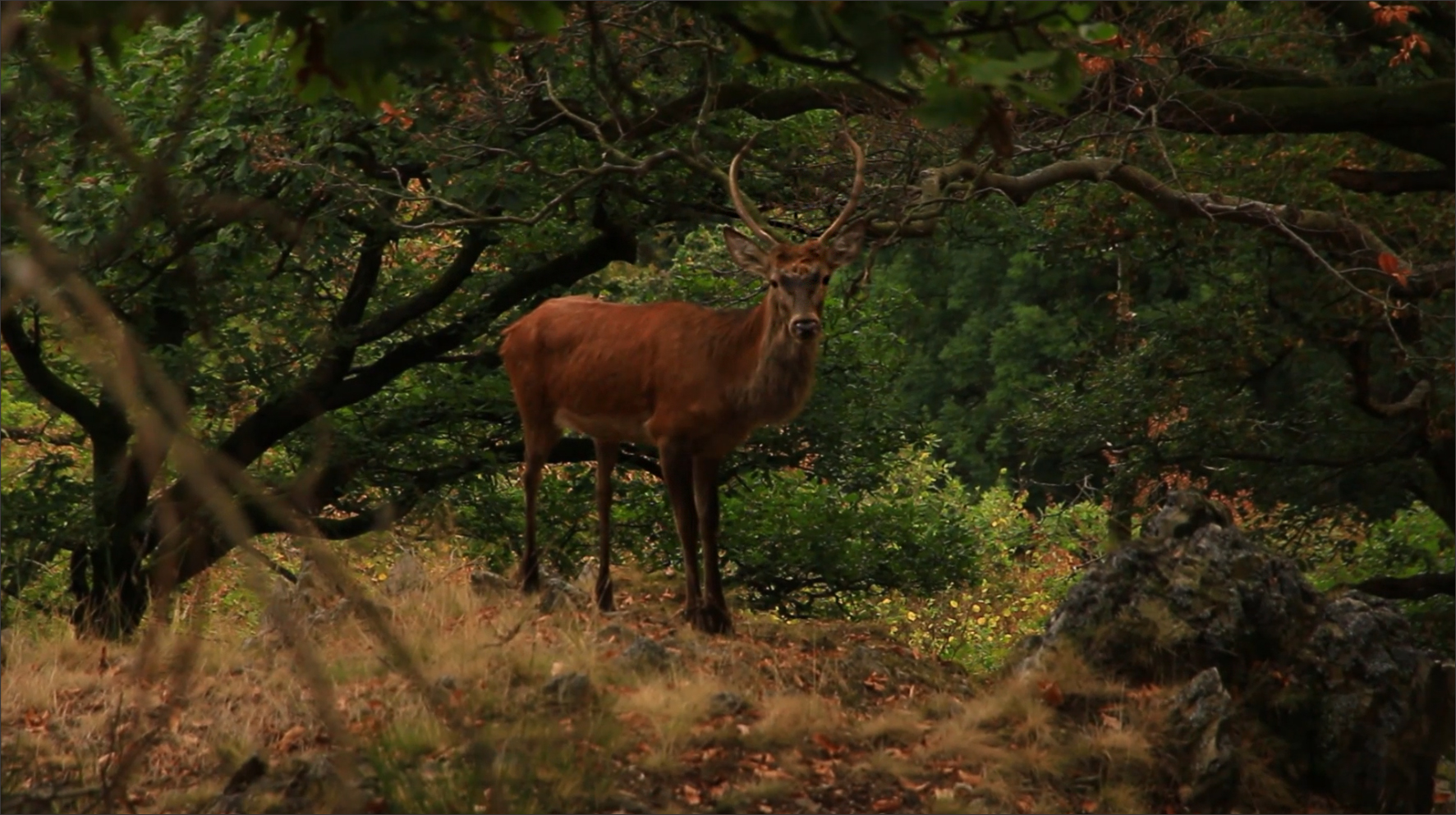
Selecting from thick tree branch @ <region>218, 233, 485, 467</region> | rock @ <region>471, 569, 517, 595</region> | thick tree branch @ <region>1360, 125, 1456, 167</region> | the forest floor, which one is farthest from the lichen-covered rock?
thick tree branch @ <region>218, 233, 485, 467</region>

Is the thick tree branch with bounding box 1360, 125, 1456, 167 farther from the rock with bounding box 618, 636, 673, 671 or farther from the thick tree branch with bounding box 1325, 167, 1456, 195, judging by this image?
the rock with bounding box 618, 636, 673, 671

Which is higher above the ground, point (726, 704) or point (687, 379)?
point (687, 379)

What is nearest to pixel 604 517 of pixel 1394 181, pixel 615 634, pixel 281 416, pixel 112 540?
pixel 615 634

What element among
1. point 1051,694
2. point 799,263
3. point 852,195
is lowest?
point 1051,694

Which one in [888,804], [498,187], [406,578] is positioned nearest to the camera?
[888,804]

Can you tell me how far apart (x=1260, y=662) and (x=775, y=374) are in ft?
9.91

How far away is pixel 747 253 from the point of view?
31.9 ft

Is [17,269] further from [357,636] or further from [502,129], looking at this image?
[502,129]

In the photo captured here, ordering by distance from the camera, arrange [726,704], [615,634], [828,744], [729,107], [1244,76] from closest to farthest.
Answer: [828,744] → [726,704] → [615,634] → [729,107] → [1244,76]

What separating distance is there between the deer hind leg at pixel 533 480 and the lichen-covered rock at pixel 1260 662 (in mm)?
3183

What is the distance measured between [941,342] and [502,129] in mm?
28598

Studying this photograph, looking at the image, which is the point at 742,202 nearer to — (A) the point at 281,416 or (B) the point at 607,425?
(B) the point at 607,425

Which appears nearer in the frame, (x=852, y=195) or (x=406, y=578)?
(x=852, y=195)

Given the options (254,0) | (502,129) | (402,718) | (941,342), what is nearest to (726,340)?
(502,129)
